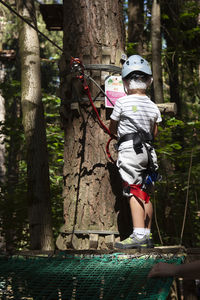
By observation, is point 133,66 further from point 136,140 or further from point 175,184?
point 175,184

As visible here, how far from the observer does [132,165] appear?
10.7 ft

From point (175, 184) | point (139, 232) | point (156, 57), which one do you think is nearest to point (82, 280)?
point (139, 232)

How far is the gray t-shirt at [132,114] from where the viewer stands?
340cm

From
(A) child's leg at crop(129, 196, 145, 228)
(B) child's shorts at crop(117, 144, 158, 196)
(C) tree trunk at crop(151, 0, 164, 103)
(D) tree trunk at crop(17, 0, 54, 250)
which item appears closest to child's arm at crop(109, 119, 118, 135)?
(B) child's shorts at crop(117, 144, 158, 196)

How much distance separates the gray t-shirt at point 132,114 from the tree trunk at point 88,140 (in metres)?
0.21

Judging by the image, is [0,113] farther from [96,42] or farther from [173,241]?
[96,42]

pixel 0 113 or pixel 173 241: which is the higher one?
pixel 0 113

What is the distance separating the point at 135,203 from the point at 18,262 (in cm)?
109

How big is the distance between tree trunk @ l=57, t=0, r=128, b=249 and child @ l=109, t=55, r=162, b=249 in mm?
219

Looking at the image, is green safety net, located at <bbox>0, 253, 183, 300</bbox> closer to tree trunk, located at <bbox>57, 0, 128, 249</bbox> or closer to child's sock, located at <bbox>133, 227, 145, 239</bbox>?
child's sock, located at <bbox>133, 227, 145, 239</bbox>

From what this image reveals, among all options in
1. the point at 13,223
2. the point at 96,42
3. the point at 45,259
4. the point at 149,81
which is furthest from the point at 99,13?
the point at 13,223

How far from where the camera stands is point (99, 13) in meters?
3.66

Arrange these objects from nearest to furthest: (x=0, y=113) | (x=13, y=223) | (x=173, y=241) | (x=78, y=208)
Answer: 1. (x=78, y=208)
2. (x=173, y=241)
3. (x=13, y=223)
4. (x=0, y=113)

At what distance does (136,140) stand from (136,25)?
7398 mm
